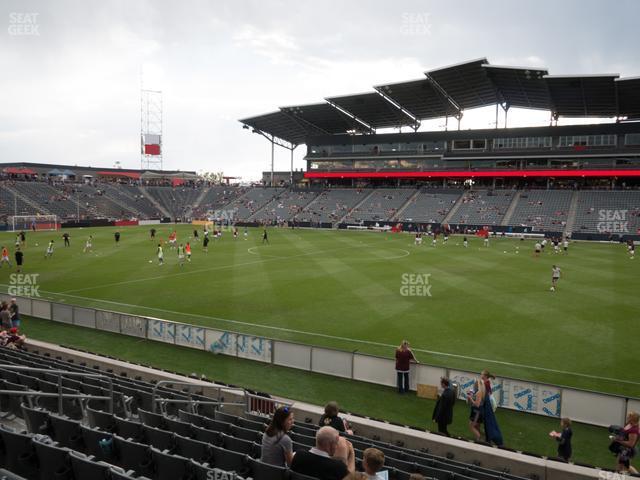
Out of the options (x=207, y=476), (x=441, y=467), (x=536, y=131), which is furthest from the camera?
(x=536, y=131)

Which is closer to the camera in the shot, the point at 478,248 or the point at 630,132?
the point at 478,248

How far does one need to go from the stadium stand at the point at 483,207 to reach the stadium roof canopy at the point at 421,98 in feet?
46.7

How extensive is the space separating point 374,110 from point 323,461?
78602 millimetres

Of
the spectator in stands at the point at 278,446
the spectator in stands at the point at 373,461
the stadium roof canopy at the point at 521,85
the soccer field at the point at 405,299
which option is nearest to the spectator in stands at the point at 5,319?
the soccer field at the point at 405,299

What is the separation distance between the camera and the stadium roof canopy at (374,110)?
2940 inches

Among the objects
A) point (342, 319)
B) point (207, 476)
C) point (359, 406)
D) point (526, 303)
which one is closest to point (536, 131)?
point (526, 303)

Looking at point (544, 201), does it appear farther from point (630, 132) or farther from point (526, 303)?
point (526, 303)

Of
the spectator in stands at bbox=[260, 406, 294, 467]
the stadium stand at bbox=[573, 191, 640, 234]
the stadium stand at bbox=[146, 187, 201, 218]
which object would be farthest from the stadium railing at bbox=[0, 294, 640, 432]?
the stadium stand at bbox=[146, 187, 201, 218]

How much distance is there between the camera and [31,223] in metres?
69.0

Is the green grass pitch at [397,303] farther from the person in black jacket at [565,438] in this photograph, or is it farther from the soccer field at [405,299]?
the person in black jacket at [565,438]

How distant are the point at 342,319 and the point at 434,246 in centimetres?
3199

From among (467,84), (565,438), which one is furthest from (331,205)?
(565,438)

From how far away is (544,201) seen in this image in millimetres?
70875

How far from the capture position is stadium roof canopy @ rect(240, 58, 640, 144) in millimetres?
58812
